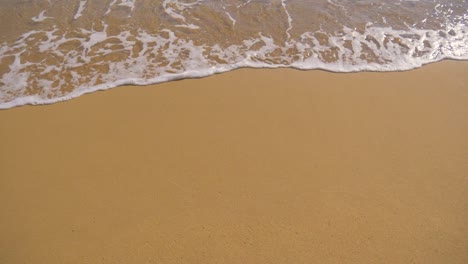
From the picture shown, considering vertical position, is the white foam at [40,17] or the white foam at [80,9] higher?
the white foam at [80,9]

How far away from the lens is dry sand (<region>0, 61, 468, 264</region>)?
246 cm

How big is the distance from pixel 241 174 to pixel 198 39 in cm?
265

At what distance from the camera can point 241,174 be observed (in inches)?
116

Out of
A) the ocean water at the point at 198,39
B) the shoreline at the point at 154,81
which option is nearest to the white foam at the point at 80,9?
the ocean water at the point at 198,39

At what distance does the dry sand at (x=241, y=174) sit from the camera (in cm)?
246

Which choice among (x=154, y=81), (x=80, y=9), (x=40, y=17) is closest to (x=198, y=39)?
(x=154, y=81)

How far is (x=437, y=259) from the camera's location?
7.93 ft

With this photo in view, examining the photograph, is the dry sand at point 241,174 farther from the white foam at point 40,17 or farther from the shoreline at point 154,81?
the white foam at point 40,17

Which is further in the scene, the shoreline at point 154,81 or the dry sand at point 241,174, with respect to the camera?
the shoreline at point 154,81

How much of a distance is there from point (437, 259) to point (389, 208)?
47 centimetres

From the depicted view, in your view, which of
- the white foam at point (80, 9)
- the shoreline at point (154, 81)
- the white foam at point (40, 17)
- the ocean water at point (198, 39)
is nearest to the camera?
the shoreline at point (154, 81)

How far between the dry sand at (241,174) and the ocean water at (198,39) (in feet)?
1.42

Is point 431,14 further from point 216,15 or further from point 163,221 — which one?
point 163,221

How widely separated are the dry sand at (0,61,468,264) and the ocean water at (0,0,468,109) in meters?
0.43
